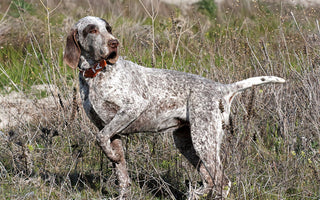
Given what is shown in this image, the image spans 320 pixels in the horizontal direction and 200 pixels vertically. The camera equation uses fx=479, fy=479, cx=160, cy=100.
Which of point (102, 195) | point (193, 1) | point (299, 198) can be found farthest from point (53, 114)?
point (193, 1)

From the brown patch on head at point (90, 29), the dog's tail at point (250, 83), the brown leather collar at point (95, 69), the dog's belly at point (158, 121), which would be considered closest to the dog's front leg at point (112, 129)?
the dog's belly at point (158, 121)

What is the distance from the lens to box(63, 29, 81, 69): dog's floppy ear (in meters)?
3.59

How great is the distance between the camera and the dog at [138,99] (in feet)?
11.5

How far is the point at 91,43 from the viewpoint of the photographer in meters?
3.54

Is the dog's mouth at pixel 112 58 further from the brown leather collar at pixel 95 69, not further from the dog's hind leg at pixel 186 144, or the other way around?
the dog's hind leg at pixel 186 144

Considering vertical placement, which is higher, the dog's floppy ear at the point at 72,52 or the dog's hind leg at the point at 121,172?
the dog's floppy ear at the point at 72,52

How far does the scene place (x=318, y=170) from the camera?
12.3 feet

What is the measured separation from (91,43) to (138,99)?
0.54 metres

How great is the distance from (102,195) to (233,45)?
2746 mm

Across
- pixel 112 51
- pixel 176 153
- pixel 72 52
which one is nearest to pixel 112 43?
pixel 112 51

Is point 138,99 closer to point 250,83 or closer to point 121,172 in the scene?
point 121,172

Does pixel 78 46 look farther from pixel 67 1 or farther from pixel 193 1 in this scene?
pixel 193 1

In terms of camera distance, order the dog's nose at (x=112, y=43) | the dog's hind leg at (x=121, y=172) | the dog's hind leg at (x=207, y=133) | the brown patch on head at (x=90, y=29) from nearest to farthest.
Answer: the dog's nose at (x=112, y=43)
the brown patch on head at (x=90, y=29)
the dog's hind leg at (x=207, y=133)
the dog's hind leg at (x=121, y=172)

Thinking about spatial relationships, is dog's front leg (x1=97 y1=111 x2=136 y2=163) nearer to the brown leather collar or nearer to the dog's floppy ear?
the brown leather collar
